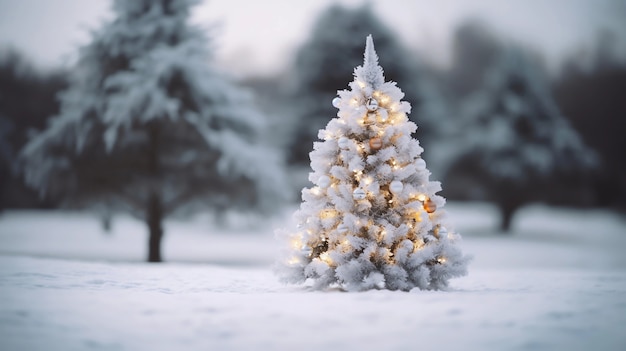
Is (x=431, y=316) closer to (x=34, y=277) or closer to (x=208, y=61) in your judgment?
(x=34, y=277)

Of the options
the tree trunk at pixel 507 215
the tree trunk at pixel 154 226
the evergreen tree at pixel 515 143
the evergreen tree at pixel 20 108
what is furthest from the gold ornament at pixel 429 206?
the evergreen tree at pixel 20 108

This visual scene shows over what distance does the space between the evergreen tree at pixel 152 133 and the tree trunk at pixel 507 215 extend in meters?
12.3

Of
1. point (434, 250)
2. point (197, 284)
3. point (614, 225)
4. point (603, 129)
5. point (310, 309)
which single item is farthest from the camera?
point (603, 129)

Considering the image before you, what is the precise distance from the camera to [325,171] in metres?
7.26

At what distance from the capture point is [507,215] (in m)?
21.9

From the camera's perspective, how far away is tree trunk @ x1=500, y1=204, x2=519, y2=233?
2177 cm

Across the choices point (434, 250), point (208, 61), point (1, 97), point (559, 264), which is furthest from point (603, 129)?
point (1, 97)

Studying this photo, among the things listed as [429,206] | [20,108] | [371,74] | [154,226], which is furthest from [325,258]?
[20,108]

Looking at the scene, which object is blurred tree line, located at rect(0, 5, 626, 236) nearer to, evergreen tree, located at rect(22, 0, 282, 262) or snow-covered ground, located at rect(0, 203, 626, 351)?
evergreen tree, located at rect(22, 0, 282, 262)

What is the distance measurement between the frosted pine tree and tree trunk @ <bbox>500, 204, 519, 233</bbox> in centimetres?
1545

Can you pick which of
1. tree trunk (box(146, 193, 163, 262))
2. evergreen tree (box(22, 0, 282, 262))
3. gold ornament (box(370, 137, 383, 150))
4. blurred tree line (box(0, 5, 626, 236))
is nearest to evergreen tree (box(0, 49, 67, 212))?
blurred tree line (box(0, 5, 626, 236))

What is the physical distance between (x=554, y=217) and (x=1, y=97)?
25805 mm

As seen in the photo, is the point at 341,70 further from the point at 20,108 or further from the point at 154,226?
the point at 20,108

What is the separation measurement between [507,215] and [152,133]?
14.7 meters
